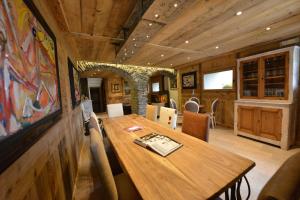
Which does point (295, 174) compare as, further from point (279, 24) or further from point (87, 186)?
point (279, 24)

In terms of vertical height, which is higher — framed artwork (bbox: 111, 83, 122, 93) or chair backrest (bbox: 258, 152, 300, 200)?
framed artwork (bbox: 111, 83, 122, 93)

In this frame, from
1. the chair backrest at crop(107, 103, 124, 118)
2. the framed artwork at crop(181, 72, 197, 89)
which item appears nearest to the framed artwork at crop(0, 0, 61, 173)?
the chair backrest at crop(107, 103, 124, 118)

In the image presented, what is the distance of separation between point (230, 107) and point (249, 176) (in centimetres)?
257

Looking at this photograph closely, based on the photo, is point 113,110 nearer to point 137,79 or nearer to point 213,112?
point 137,79

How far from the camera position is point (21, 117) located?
2.16ft

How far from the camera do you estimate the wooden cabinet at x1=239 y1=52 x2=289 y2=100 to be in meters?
2.70

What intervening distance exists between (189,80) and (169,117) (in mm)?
3575

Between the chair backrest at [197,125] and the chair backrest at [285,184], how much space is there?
1031 mm

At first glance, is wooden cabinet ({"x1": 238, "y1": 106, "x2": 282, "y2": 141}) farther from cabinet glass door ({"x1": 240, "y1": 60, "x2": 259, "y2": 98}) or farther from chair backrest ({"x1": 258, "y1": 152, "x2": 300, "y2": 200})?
chair backrest ({"x1": 258, "y1": 152, "x2": 300, "y2": 200})

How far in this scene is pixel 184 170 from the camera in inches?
36.4

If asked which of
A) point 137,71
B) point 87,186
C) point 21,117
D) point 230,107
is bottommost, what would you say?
point 87,186

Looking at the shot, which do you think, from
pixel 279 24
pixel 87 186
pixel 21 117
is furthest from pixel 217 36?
pixel 87 186

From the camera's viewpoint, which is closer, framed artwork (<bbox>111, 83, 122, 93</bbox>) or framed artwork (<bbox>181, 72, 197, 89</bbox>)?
framed artwork (<bbox>181, 72, 197, 89</bbox>)

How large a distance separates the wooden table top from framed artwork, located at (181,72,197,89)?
4.23 m
